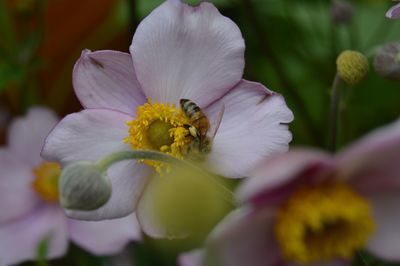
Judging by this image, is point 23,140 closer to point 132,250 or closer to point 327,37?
point 132,250

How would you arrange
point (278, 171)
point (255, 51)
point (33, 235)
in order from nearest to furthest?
point (278, 171) < point (33, 235) < point (255, 51)

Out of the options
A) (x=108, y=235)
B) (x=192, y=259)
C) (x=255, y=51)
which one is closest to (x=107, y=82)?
(x=108, y=235)

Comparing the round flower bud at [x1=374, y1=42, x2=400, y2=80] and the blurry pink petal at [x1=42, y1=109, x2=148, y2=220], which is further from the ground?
the round flower bud at [x1=374, y1=42, x2=400, y2=80]

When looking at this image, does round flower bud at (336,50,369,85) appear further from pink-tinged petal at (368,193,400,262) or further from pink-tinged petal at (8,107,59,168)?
pink-tinged petal at (8,107,59,168)

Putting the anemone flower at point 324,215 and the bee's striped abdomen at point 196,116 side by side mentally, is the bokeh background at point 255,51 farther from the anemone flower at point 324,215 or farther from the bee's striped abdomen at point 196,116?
the anemone flower at point 324,215

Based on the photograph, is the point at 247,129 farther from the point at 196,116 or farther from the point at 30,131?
the point at 30,131

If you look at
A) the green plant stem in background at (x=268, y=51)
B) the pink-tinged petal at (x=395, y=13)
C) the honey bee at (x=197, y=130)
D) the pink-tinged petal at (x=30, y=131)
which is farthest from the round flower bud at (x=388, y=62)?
the pink-tinged petal at (x=30, y=131)

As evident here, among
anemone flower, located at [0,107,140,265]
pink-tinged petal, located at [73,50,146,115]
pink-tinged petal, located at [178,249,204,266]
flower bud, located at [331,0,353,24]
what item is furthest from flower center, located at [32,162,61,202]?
pink-tinged petal, located at [178,249,204,266]
